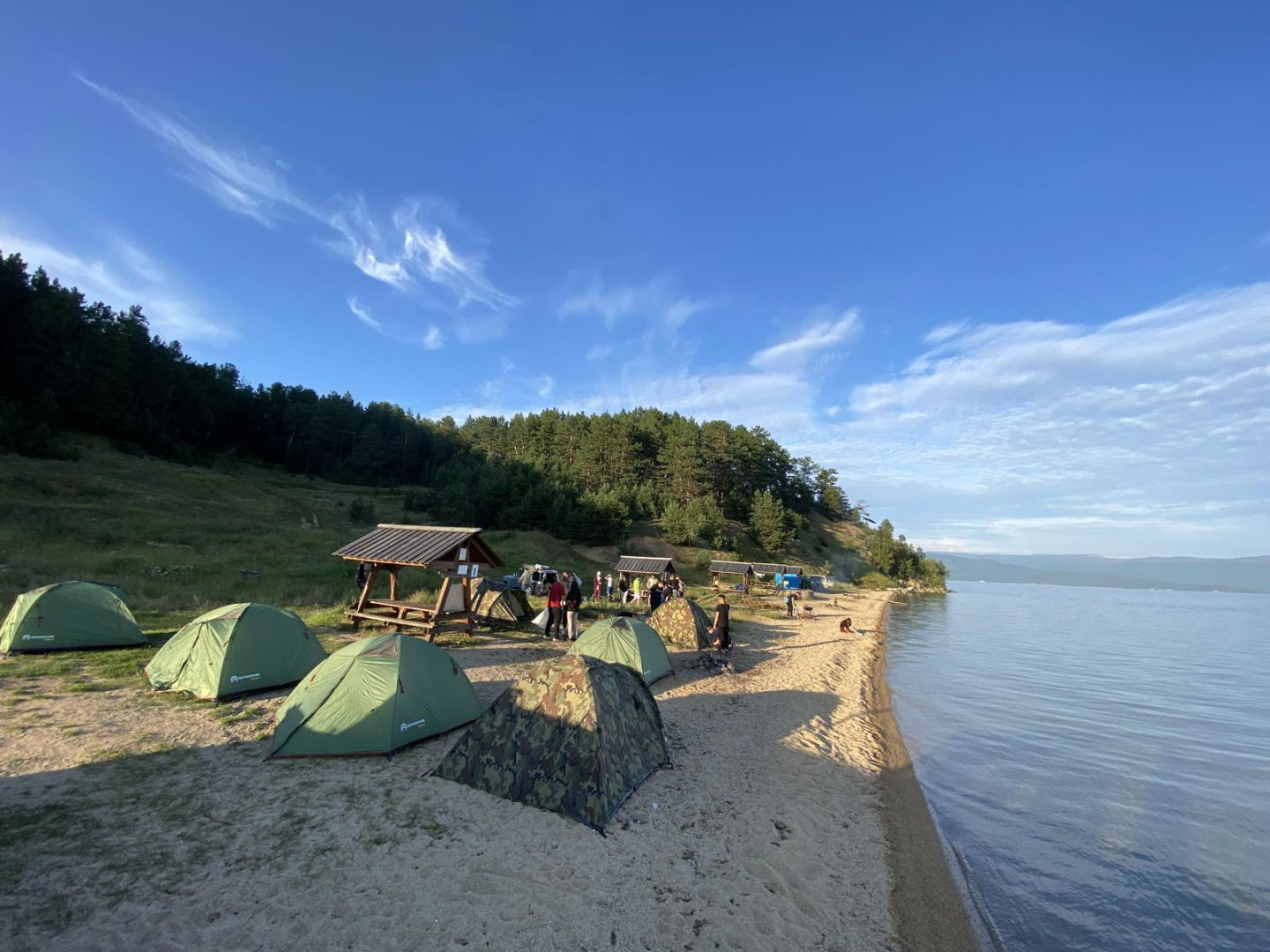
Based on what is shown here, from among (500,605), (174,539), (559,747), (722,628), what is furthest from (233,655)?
(174,539)

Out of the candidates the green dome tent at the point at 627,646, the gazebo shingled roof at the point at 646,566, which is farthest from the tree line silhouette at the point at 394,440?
the green dome tent at the point at 627,646

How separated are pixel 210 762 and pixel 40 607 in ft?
32.4

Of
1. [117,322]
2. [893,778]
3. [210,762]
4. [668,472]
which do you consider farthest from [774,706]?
[117,322]

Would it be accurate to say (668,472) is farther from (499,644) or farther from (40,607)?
(40,607)

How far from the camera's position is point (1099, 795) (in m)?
11.6

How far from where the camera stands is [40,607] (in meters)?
13.9

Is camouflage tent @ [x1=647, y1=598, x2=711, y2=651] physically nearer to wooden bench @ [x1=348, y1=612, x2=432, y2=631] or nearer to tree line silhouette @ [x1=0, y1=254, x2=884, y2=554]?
wooden bench @ [x1=348, y1=612, x2=432, y2=631]

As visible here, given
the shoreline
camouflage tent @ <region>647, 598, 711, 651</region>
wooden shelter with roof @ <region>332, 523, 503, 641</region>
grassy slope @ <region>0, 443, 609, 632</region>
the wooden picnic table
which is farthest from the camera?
grassy slope @ <region>0, 443, 609, 632</region>

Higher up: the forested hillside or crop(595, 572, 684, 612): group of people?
the forested hillside

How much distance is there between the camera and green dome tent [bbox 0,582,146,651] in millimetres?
13672

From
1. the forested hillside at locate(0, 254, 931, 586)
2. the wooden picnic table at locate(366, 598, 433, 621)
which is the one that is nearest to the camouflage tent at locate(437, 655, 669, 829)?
the wooden picnic table at locate(366, 598, 433, 621)

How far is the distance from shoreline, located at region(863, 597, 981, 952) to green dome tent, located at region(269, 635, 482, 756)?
7241 mm

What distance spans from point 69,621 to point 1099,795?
2365 centimetres

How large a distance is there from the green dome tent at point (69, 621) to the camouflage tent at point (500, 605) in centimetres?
984
